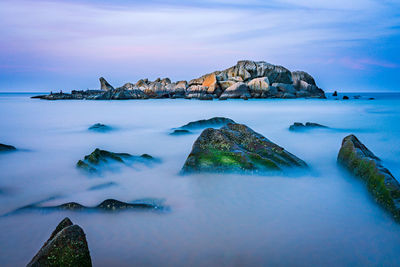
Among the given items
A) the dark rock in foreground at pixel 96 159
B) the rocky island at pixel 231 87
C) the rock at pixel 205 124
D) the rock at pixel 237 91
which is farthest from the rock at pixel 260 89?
the dark rock in foreground at pixel 96 159

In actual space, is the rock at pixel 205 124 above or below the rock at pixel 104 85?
below

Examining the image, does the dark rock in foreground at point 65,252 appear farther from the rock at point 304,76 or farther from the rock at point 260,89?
the rock at point 304,76

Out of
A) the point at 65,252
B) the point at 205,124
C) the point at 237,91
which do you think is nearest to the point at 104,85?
the point at 237,91

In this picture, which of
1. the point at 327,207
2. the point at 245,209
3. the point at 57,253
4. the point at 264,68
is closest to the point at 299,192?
the point at 327,207

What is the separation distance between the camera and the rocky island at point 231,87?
47219 mm

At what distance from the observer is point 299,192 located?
4.22m

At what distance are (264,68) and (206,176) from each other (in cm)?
6114

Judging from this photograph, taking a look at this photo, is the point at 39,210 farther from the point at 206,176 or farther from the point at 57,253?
the point at 206,176

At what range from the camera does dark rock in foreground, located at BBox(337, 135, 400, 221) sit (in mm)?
3446

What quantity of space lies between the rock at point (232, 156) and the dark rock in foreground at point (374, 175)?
0.85m

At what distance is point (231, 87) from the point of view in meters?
47.4

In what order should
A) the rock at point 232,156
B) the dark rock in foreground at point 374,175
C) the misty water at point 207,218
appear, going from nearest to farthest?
the misty water at point 207,218 → the dark rock in foreground at point 374,175 → the rock at point 232,156

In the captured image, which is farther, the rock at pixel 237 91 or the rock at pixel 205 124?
the rock at pixel 237 91

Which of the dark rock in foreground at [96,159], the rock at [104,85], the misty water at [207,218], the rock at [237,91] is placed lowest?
the misty water at [207,218]
